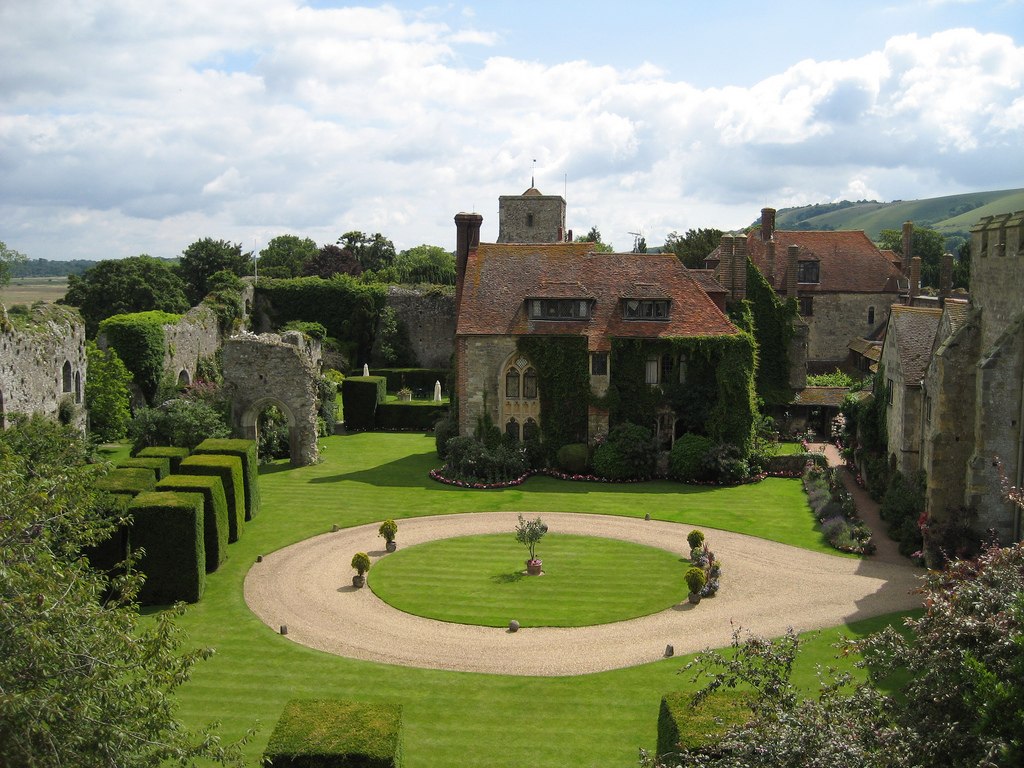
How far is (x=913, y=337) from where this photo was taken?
38375 mm

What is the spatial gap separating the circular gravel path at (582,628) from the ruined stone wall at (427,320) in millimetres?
40888

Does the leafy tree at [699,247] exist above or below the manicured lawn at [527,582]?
above

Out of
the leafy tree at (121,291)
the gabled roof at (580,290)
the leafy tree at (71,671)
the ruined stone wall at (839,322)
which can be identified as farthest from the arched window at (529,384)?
the leafy tree at (121,291)

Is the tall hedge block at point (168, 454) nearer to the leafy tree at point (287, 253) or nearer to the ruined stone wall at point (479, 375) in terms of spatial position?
the ruined stone wall at point (479, 375)

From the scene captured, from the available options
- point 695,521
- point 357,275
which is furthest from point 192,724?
point 357,275

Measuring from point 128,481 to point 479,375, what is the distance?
61.8ft

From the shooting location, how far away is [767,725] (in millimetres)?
12617

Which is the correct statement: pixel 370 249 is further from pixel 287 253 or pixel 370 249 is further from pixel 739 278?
pixel 739 278

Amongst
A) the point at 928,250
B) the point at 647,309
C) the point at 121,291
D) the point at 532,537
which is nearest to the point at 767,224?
the point at 647,309

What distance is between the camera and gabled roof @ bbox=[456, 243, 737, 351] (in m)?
46.3

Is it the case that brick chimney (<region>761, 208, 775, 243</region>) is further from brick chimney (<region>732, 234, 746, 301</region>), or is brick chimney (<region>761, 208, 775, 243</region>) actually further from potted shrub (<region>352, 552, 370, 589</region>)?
potted shrub (<region>352, 552, 370, 589</region>)

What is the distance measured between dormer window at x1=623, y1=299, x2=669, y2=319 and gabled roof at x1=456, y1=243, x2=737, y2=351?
10.5 inches

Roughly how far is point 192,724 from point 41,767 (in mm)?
9710

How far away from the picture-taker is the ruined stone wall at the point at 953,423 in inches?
1212
